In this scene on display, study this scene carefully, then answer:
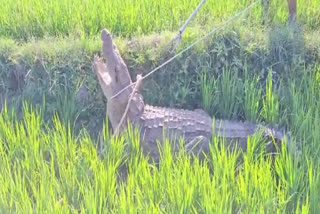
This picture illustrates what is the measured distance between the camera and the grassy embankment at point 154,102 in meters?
2.35

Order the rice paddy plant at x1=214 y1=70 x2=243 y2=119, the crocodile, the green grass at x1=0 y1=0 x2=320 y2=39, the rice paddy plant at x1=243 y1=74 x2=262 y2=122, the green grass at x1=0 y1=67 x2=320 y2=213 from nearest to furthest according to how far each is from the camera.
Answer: the green grass at x1=0 y1=67 x2=320 y2=213
the crocodile
the rice paddy plant at x1=243 y1=74 x2=262 y2=122
the rice paddy plant at x1=214 y1=70 x2=243 y2=119
the green grass at x1=0 y1=0 x2=320 y2=39

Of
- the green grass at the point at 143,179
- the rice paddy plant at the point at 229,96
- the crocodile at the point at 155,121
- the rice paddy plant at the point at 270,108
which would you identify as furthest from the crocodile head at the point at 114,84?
the rice paddy plant at the point at 270,108

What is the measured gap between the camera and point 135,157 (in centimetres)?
277

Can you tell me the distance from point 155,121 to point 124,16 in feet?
3.96

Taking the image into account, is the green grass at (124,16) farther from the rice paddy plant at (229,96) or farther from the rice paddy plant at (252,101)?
the rice paddy plant at (252,101)

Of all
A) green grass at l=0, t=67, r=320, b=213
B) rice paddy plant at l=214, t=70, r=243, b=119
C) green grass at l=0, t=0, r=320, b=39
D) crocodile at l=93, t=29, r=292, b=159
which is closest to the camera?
green grass at l=0, t=67, r=320, b=213

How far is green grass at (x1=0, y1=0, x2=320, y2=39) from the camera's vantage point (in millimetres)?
4012

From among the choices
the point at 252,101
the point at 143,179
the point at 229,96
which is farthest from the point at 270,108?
the point at 143,179

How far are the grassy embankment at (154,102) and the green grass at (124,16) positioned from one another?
11 mm

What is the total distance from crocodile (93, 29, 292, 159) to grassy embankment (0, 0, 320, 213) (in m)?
0.11

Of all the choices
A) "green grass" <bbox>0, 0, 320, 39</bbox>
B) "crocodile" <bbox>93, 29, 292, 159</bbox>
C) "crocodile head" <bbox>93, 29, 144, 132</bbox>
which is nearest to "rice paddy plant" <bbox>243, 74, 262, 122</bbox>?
"crocodile" <bbox>93, 29, 292, 159</bbox>

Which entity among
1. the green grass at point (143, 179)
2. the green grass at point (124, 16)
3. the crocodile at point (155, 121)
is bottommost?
the green grass at point (143, 179)

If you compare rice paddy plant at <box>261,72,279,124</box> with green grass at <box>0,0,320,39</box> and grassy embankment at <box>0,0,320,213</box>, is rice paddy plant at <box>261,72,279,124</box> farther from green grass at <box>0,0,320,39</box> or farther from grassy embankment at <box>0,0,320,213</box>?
green grass at <box>0,0,320,39</box>

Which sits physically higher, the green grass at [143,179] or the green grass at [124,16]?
the green grass at [124,16]
